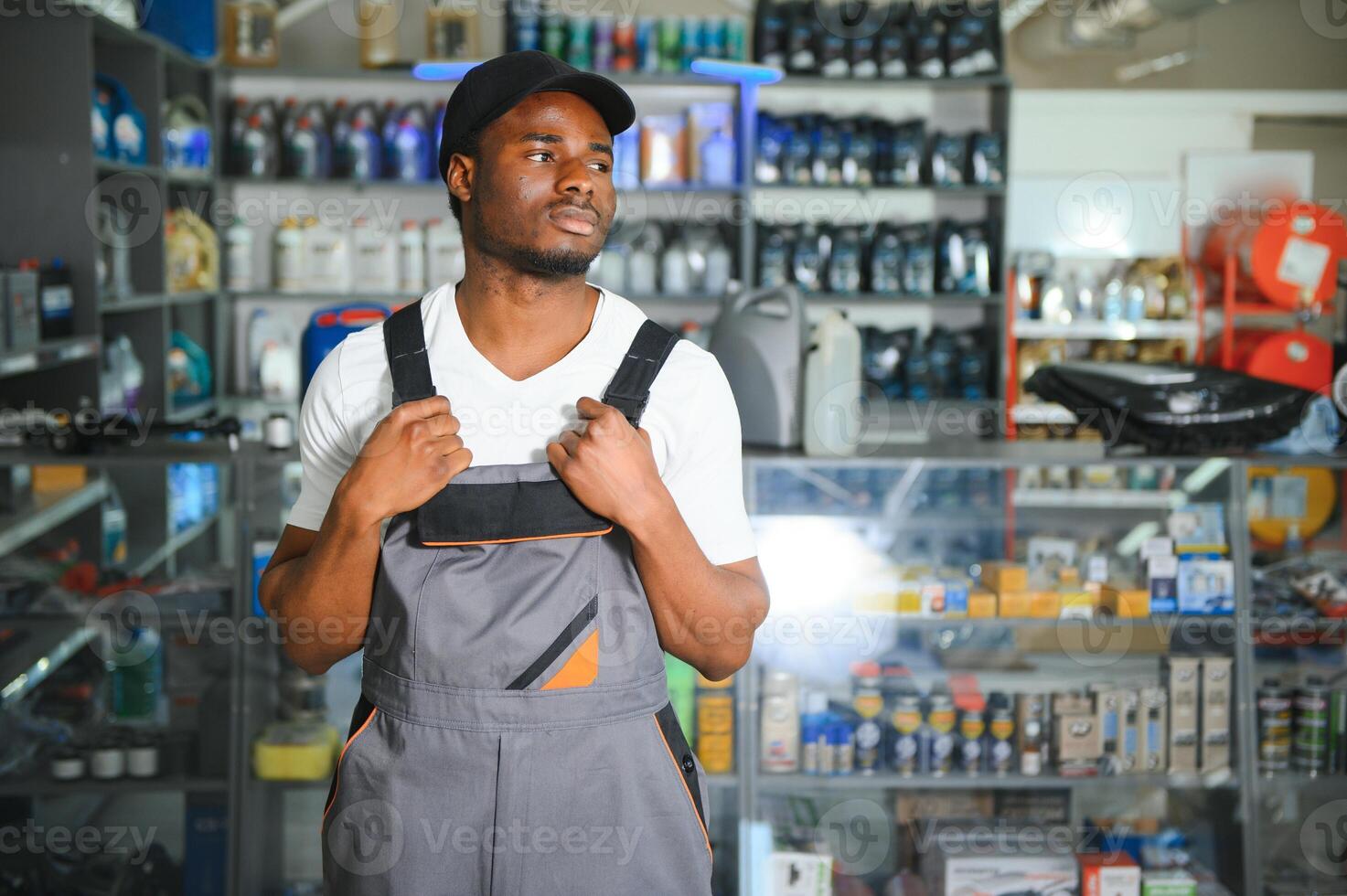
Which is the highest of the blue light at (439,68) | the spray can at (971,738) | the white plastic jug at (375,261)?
the blue light at (439,68)

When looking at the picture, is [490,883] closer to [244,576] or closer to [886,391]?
[244,576]

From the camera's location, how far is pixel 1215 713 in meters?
2.97

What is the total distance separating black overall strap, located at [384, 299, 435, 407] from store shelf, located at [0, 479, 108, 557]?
1621 mm

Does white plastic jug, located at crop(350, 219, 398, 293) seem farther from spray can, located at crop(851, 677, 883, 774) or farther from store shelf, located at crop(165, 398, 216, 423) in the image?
spray can, located at crop(851, 677, 883, 774)

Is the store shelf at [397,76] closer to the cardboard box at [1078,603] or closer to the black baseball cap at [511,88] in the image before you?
the cardboard box at [1078,603]

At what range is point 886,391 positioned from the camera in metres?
6.14

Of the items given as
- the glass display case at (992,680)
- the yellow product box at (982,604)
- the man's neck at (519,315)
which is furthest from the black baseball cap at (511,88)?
the yellow product box at (982,604)

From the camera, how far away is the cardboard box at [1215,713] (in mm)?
2963

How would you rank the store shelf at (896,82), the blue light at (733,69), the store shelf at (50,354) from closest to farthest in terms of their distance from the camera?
the store shelf at (50,354) → the blue light at (733,69) → the store shelf at (896,82)

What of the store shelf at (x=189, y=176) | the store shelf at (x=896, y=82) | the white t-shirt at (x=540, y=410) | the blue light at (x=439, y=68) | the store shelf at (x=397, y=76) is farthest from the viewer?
the store shelf at (x=896, y=82)

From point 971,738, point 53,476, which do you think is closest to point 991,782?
point 971,738

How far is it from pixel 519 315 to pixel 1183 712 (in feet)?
7.09

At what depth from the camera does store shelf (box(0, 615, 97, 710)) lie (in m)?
2.88

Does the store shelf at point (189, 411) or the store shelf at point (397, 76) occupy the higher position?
the store shelf at point (397, 76)
